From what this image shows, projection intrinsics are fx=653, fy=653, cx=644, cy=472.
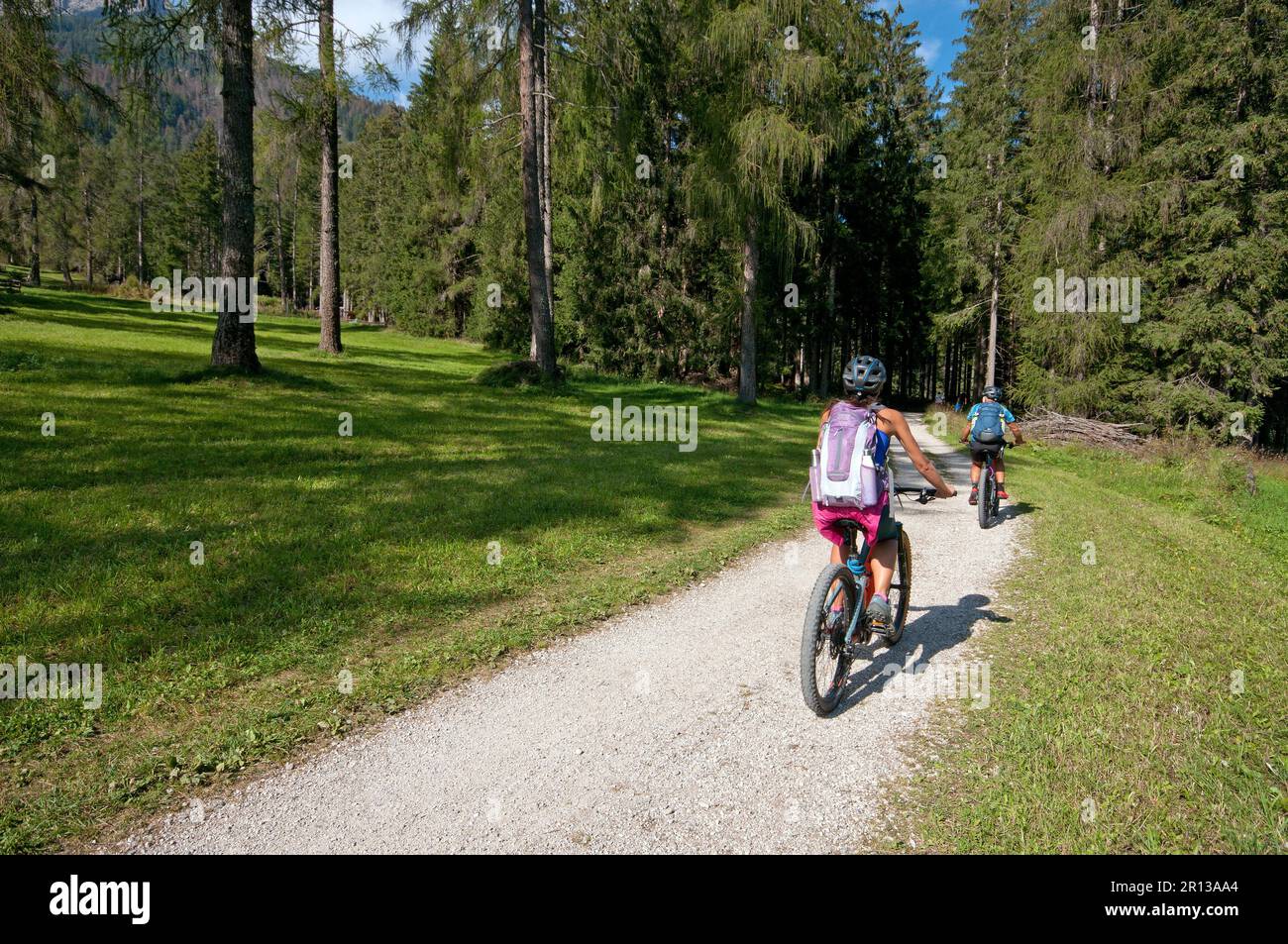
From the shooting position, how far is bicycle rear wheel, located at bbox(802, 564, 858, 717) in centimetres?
414

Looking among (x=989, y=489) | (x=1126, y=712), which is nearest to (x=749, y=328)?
(x=989, y=489)

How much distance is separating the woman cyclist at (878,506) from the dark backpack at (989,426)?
248 inches

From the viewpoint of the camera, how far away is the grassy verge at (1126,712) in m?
3.17

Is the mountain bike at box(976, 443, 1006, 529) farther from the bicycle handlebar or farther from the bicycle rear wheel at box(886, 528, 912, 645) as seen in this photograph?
the bicycle handlebar

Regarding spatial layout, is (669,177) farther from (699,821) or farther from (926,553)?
(699,821)

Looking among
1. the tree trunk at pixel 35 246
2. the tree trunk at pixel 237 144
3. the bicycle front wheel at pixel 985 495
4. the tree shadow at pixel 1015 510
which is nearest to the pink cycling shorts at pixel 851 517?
the bicycle front wheel at pixel 985 495

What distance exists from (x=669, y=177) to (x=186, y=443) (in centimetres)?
2311

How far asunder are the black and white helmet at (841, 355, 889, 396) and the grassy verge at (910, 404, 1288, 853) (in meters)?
2.27

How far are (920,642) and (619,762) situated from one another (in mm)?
3219

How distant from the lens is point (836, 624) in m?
4.42

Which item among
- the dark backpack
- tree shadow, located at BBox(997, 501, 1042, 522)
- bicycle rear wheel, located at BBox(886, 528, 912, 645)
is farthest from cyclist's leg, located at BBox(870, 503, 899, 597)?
tree shadow, located at BBox(997, 501, 1042, 522)

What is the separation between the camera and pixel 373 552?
6871 millimetres

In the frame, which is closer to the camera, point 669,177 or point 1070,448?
point 1070,448
